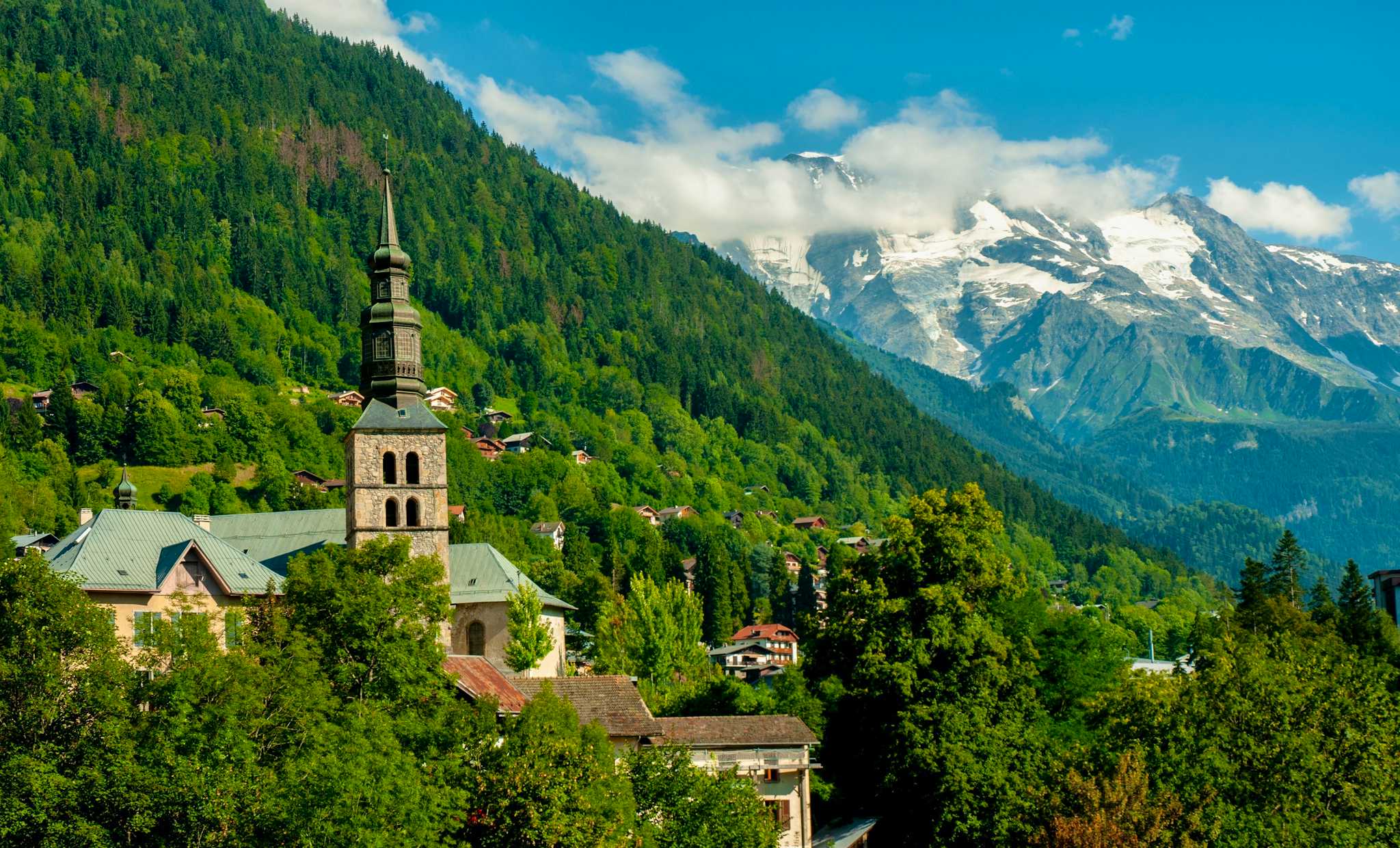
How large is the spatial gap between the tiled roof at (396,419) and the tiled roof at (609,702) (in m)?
21.9

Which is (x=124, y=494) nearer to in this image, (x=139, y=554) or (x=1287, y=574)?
(x=139, y=554)

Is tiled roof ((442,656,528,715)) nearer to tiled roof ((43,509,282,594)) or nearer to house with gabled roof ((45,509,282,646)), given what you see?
house with gabled roof ((45,509,282,646))

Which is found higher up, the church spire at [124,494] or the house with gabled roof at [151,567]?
the church spire at [124,494]

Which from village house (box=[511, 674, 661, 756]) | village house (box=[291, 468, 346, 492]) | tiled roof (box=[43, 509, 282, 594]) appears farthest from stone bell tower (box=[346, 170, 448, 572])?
village house (box=[291, 468, 346, 492])

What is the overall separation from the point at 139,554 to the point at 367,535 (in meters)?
14.3

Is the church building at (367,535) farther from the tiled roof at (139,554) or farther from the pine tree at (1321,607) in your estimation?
the pine tree at (1321,607)

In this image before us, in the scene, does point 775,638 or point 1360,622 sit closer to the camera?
point 1360,622

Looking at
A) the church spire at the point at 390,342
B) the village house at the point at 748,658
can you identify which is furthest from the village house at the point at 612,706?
the village house at the point at 748,658

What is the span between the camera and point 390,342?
281ft

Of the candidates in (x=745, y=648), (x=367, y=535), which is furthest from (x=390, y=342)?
(x=745, y=648)

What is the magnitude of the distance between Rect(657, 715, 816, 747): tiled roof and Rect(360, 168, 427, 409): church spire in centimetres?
2810

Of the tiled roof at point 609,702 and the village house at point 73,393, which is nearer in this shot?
the tiled roof at point 609,702

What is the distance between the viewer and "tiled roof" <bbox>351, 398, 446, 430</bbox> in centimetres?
8250

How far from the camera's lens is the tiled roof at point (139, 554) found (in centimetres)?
6625
